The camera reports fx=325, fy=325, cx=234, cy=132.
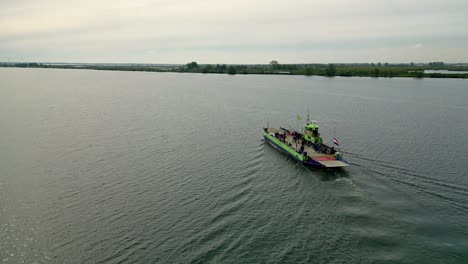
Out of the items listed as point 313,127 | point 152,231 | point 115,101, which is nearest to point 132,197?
point 152,231

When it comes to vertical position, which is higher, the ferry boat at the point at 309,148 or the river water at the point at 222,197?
the ferry boat at the point at 309,148

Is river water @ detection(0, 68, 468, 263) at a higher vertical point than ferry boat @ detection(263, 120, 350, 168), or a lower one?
lower

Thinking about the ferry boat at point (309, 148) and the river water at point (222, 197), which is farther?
the ferry boat at point (309, 148)

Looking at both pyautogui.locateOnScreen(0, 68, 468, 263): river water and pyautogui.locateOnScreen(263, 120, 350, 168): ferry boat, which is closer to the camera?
pyautogui.locateOnScreen(0, 68, 468, 263): river water

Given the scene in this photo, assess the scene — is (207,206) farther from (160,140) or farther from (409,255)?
(160,140)

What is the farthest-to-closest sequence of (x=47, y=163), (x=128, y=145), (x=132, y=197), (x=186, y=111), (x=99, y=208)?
(x=186, y=111) < (x=128, y=145) < (x=47, y=163) < (x=132, y=197) < (x=99, y=208)
